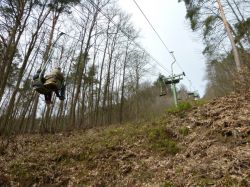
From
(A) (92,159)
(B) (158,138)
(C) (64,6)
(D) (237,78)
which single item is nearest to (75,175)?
(A) (92,159)

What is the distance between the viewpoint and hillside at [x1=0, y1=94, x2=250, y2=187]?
258 inches

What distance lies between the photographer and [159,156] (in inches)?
350

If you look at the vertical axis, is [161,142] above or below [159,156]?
above

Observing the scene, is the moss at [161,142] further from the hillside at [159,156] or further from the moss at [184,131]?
the moss at [184,131]

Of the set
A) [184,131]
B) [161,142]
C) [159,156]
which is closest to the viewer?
[159,156]

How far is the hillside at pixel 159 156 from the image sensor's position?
656 cm

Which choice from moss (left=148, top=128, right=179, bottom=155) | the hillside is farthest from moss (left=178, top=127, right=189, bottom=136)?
moss (left=148, top=128, right=179, bottom=155)

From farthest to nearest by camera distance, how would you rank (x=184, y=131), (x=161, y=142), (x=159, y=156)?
(x=184, y=131)
(x=161, y=142)
(x=159, y=156)

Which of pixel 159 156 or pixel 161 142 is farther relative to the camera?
pixel 161 142

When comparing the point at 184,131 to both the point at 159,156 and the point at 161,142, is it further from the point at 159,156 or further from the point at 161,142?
the point at 159,156

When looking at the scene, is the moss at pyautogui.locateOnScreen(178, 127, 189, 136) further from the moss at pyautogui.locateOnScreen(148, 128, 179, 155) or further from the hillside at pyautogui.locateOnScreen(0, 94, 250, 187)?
the moss at pyautogui.locateOnScreen(148, 128, 179, 155)

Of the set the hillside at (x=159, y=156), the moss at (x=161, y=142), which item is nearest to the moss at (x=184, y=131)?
the hillside at (x=159, y=156)

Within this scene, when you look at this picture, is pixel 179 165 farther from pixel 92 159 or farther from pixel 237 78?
pixel 237 78

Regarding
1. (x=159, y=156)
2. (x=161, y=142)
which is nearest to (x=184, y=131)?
(x=161, y=142)
